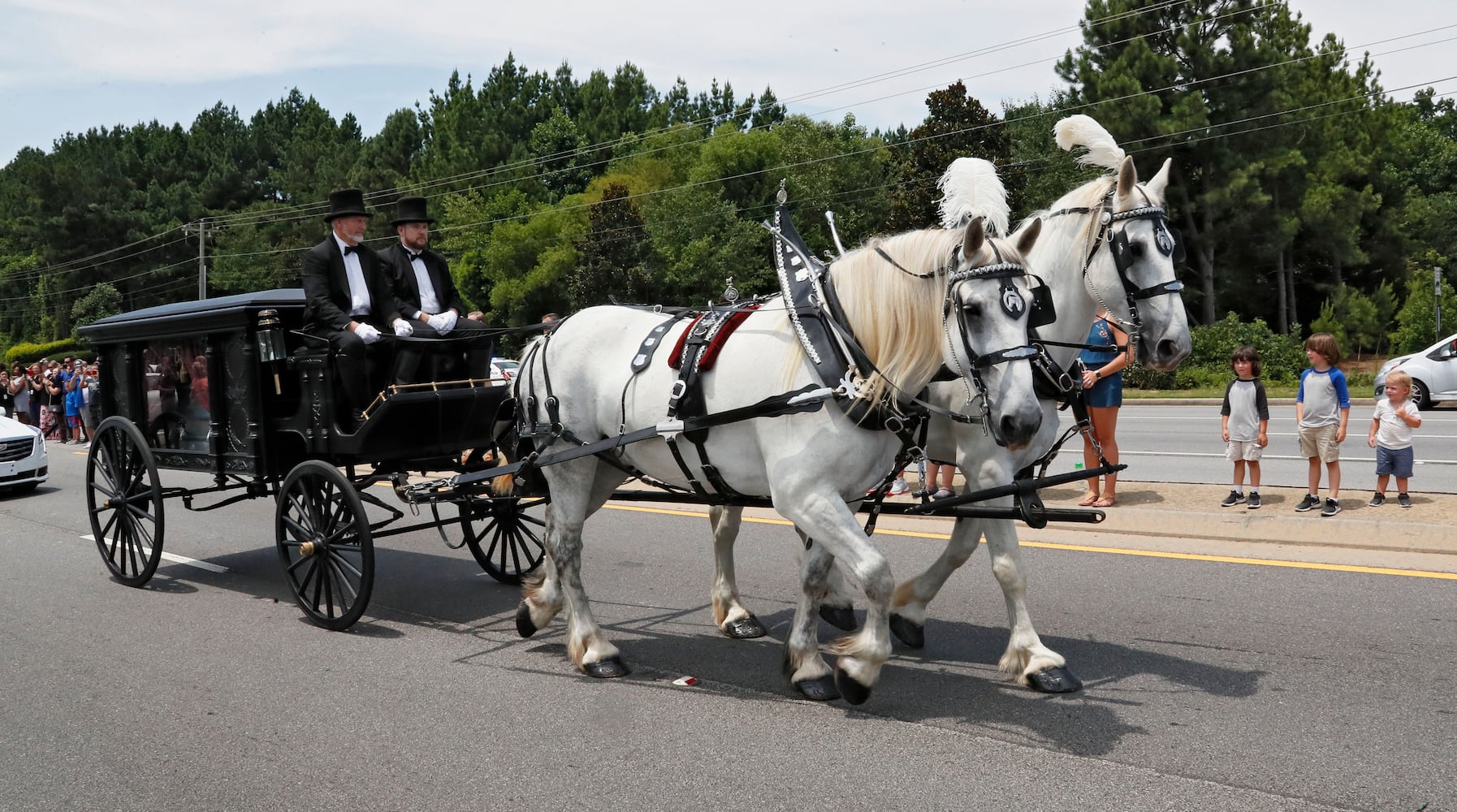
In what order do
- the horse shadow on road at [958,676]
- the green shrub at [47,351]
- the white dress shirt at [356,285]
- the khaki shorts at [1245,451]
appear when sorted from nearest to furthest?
the horse shadow on road at [958,676] → the white dress shirt at [356,285] → the khaki shorts at [1245,451] → the green shrub at [47,351]

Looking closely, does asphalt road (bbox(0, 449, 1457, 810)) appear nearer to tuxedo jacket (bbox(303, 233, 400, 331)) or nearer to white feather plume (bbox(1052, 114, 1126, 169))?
tuxedo jacket (bbox(303, 233, 400, 331))

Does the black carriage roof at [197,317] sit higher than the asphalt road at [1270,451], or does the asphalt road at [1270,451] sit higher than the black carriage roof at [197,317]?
the black carriage roof at [197,317]

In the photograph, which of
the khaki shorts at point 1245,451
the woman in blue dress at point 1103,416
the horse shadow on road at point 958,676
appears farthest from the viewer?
the woman in blue dress at point 1103,416

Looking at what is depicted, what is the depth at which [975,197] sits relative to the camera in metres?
5.01

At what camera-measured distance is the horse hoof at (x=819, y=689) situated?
4.90m

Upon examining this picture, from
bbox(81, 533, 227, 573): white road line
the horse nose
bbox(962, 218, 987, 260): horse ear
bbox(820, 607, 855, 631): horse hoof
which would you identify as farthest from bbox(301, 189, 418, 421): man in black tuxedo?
the horse nose

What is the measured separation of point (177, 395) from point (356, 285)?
209 centimetres

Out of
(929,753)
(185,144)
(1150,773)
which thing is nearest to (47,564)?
(929,753)

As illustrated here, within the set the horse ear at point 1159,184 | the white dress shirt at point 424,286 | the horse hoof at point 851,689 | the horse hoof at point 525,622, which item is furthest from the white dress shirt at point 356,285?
the horse ear at point 1159,184

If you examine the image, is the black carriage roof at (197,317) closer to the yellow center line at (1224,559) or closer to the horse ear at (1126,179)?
the yellow center line at (1224,559)

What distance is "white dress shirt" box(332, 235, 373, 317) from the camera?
22.5 ft

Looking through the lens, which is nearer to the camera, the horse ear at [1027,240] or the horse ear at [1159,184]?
the horse ear at [1027,240]

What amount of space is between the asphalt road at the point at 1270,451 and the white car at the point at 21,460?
42.8ft

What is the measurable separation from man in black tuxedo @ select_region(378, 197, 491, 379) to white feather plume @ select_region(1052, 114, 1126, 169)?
148 inches
